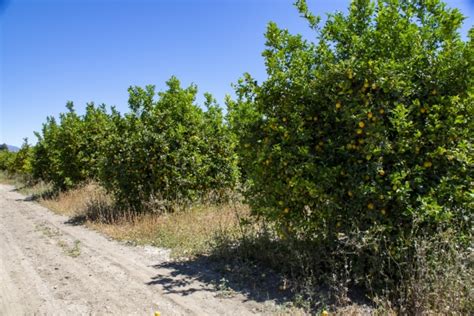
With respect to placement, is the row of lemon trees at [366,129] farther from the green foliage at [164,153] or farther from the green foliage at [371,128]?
the green foliage at [164,153]

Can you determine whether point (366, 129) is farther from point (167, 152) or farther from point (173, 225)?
point (167, 152)

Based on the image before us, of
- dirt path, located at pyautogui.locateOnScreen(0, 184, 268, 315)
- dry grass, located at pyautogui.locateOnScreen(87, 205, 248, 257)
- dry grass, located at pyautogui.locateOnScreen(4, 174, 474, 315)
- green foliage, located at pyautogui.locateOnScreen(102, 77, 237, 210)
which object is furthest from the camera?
green foliage, located at pyautogui.locateOnScreen(102, 77, 237, 210)

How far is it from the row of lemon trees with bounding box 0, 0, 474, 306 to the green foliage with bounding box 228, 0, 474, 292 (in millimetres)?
13

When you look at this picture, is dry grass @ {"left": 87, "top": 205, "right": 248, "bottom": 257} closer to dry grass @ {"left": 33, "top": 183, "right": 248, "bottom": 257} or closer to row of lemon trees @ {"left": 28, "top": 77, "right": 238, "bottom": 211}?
dry grass @ {"left": 33, "top": 183, "right": 248, "bottom": 257}

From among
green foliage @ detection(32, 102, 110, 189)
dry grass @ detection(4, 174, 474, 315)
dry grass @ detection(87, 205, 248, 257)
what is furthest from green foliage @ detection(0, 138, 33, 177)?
dry grass @ detection(87, 205, 248, 257)

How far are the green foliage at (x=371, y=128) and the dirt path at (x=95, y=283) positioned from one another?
1458 millimetres

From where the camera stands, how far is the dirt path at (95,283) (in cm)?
429

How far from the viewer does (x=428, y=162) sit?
3939 mm

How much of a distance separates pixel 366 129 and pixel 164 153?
5.94 metres

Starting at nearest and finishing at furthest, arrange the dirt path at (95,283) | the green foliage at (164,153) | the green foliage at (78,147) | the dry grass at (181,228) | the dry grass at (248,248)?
the dry grass at (248,248) < the dirt path at (95,283) < the dry grass at (181,228) < the green foliage at (164,153) < the green foliage at (78,147)

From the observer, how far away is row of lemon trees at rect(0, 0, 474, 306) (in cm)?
394

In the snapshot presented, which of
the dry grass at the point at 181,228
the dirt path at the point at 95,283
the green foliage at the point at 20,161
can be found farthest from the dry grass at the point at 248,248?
the green foliage at the point at 20,161

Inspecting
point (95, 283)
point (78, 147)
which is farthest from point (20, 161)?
point (95, 283)

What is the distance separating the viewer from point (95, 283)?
Answer: 5.13 metres
